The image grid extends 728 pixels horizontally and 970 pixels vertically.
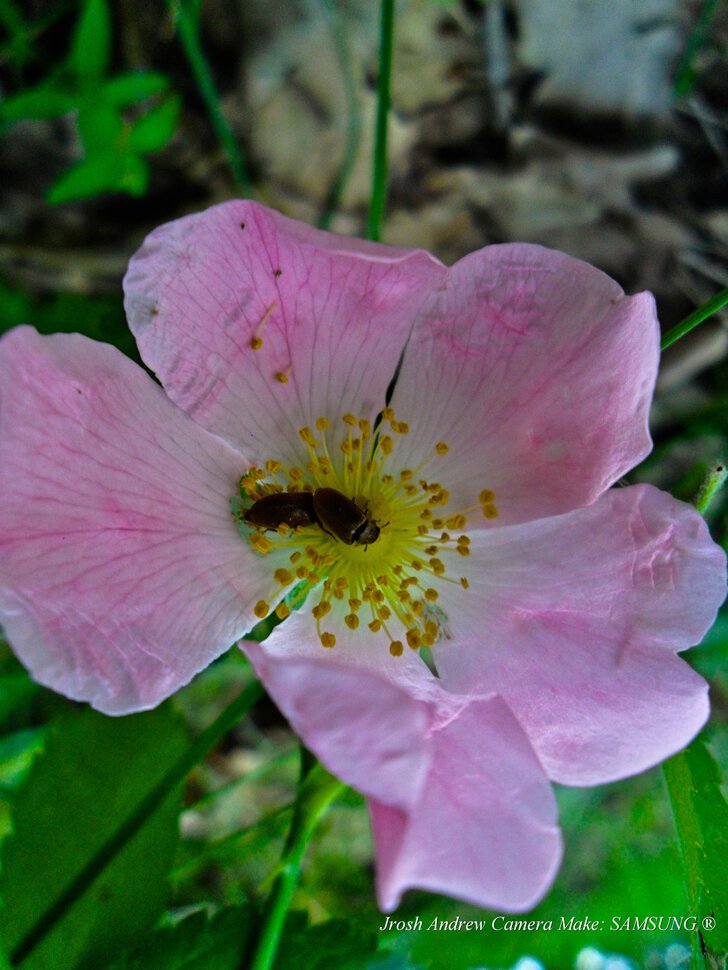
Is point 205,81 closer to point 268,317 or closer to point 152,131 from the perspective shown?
point 152,131

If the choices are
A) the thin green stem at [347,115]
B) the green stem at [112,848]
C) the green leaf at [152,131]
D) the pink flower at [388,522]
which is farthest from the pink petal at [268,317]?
the thin green stem at [347,115]

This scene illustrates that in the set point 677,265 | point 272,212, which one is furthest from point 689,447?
point 272,212

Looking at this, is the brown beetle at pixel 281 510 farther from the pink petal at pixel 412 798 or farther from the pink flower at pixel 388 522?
the pink petal at pixel 412 798

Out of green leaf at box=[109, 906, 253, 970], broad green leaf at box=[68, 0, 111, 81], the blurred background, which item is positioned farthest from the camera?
the blurred background

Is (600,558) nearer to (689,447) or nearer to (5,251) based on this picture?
(689,447)

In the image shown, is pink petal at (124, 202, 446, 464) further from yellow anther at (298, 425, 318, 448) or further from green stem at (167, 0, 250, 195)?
green stem at (167, 0, 250, 195)

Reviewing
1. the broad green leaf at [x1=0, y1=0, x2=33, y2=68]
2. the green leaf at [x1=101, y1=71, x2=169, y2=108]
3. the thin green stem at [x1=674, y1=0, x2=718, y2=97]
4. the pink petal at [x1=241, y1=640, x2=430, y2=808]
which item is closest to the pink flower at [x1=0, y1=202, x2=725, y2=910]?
the pink petal at [x1=241, y1=640, x2=430, y2=808]

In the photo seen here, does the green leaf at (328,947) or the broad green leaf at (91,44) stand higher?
the broad green leaf at (91,44)
